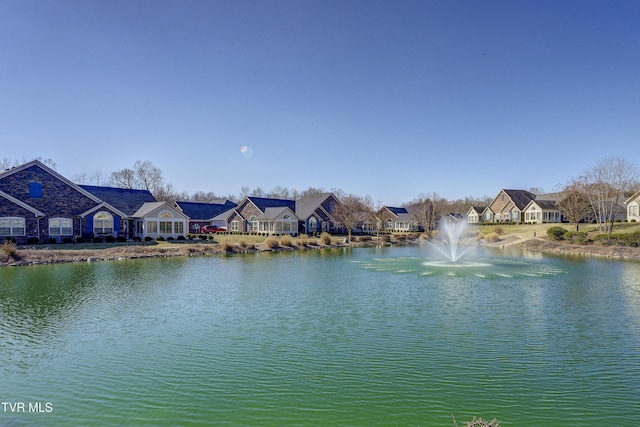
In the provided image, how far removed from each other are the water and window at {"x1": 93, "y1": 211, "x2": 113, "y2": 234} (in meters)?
20.4

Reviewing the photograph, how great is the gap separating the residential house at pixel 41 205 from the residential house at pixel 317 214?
1037 inches

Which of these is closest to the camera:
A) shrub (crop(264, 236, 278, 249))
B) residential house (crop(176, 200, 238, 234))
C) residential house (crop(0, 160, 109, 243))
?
residential house (crop(0, 160, 109, 243))

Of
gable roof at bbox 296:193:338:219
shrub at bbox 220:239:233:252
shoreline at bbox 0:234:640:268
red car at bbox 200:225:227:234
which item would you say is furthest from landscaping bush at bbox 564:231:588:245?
red car at bbox 200:225:227:234

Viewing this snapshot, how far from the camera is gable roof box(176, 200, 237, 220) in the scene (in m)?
60.6

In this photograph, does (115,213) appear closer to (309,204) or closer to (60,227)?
(60,227)

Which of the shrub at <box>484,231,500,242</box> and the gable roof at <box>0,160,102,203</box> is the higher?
the gable roof at <box>0,160,102,203</box>

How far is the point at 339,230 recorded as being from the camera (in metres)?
60.4

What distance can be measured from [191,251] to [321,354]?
2757cm

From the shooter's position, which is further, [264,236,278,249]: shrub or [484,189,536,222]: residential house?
[484,189,536,222]: residential house

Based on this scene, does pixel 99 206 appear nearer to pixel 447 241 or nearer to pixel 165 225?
pixel 165 225

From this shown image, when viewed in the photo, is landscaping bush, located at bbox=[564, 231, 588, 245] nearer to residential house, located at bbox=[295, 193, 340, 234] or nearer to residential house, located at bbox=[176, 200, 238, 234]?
residential house, located at bbox=[295, 193, 340, 234]

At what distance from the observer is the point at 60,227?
35.4 m

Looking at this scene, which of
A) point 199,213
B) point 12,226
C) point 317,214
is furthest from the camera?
point 199,213

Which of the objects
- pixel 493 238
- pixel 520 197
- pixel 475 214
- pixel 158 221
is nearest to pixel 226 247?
pixel 158 221
